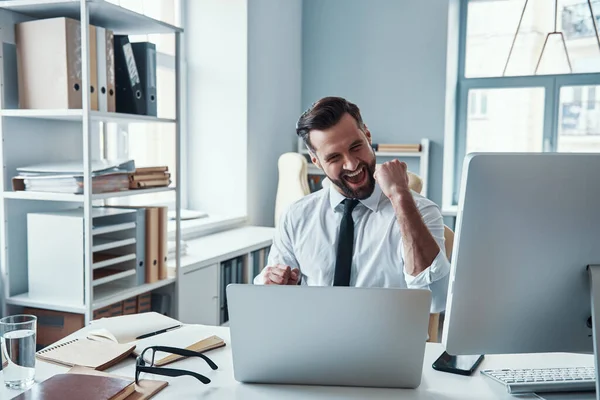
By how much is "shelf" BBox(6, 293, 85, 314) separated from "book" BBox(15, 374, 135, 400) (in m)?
0.92

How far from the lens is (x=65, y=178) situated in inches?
80.7

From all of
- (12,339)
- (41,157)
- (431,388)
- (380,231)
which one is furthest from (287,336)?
(41,157)

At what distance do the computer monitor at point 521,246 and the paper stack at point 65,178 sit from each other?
1481 mm

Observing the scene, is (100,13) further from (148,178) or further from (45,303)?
(45,303)

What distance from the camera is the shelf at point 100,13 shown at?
2026 millimetres

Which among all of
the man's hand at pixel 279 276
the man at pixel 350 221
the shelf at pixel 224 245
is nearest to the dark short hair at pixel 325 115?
the man at pixel 350 221

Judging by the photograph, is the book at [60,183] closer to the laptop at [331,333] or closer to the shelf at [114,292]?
the shelf at [114,292]

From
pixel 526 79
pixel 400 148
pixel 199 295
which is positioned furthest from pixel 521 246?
pixel 526 79

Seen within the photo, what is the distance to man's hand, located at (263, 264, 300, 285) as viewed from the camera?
1511 millimetres

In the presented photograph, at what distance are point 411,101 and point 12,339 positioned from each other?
3.47m

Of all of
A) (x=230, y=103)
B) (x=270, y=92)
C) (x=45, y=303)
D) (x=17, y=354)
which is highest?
(x=270, y=92)

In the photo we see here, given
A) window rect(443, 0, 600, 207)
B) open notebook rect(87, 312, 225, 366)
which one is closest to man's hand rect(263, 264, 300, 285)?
open notebook rect(87, 312, 225, 366)

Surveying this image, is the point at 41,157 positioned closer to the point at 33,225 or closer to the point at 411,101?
the point at 33,225

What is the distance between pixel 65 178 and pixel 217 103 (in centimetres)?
185
